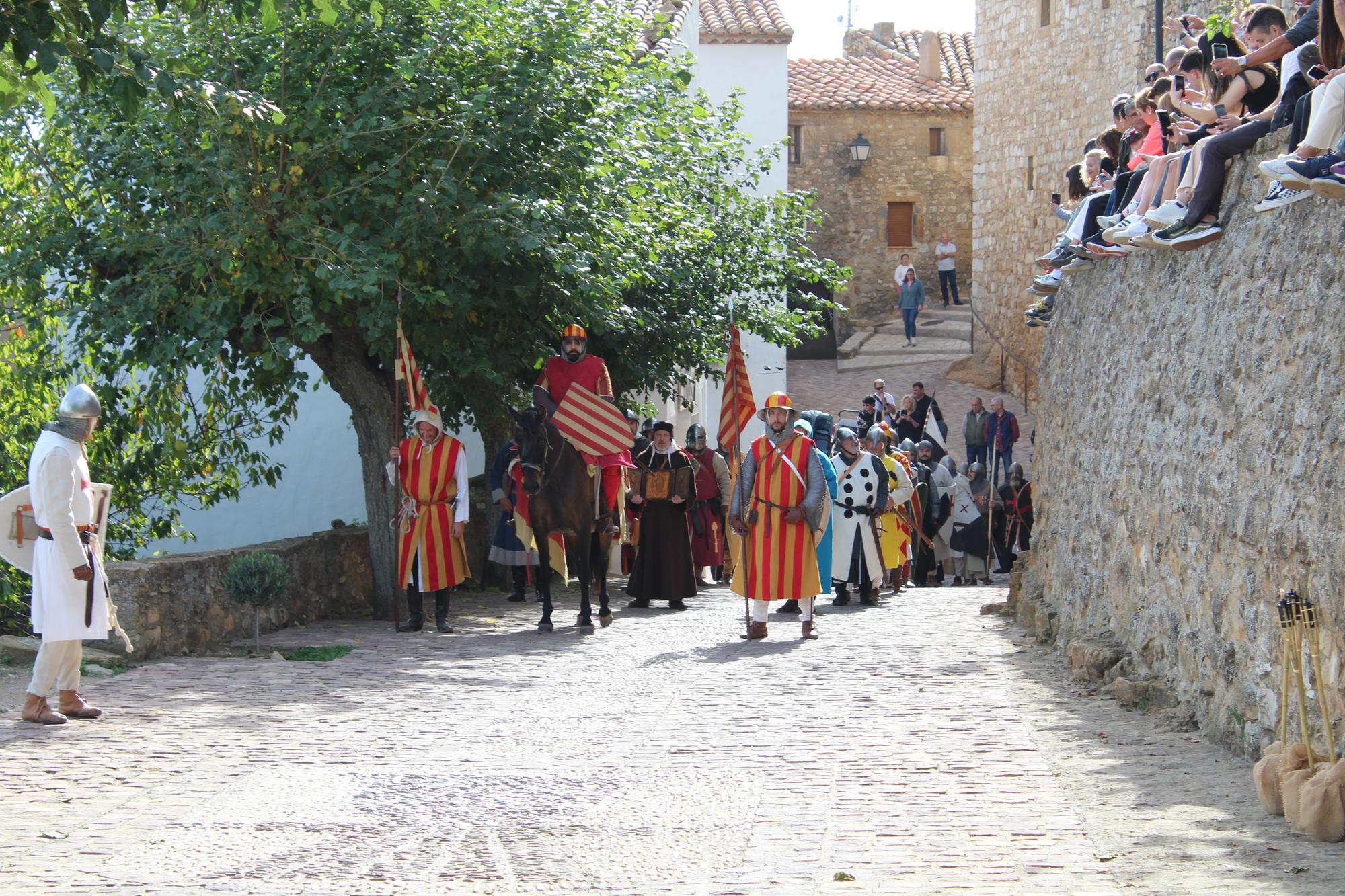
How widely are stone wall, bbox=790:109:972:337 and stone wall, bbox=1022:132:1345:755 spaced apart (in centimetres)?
3226

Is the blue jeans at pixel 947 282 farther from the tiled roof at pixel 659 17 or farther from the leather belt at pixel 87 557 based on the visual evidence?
the leather belt at pixel 87 557

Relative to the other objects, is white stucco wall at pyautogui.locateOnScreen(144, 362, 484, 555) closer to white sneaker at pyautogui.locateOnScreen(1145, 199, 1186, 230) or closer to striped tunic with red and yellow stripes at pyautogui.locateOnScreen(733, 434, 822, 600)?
striped tunic with red and yellow stripes at pyautogui.locateOnScreen(733, 434, 822, 600)

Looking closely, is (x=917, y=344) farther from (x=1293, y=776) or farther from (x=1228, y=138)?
(x=1293, y=776)

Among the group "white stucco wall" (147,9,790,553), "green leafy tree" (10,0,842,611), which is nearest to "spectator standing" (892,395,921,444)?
"white stucco wall" (147,9,790,553)

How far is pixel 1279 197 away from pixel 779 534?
5912 millimetres

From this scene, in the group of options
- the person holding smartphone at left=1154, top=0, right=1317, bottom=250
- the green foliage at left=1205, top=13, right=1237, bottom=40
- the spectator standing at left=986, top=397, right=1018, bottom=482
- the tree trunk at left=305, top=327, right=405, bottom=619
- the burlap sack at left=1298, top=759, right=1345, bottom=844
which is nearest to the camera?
the burlap sack at left=1298, top=759, right=1345, bottom=844

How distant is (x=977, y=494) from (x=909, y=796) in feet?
45.4

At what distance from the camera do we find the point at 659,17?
2228 cm

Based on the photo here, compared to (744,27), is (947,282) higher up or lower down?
lower down

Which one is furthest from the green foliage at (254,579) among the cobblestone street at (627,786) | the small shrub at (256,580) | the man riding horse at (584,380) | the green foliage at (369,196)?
the man riding horse at (584,380)

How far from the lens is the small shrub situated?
439 inches

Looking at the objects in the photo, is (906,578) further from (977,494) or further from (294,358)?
(294,358)

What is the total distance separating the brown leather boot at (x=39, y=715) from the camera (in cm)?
856

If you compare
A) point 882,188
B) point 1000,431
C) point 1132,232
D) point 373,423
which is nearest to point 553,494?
point 373,423
